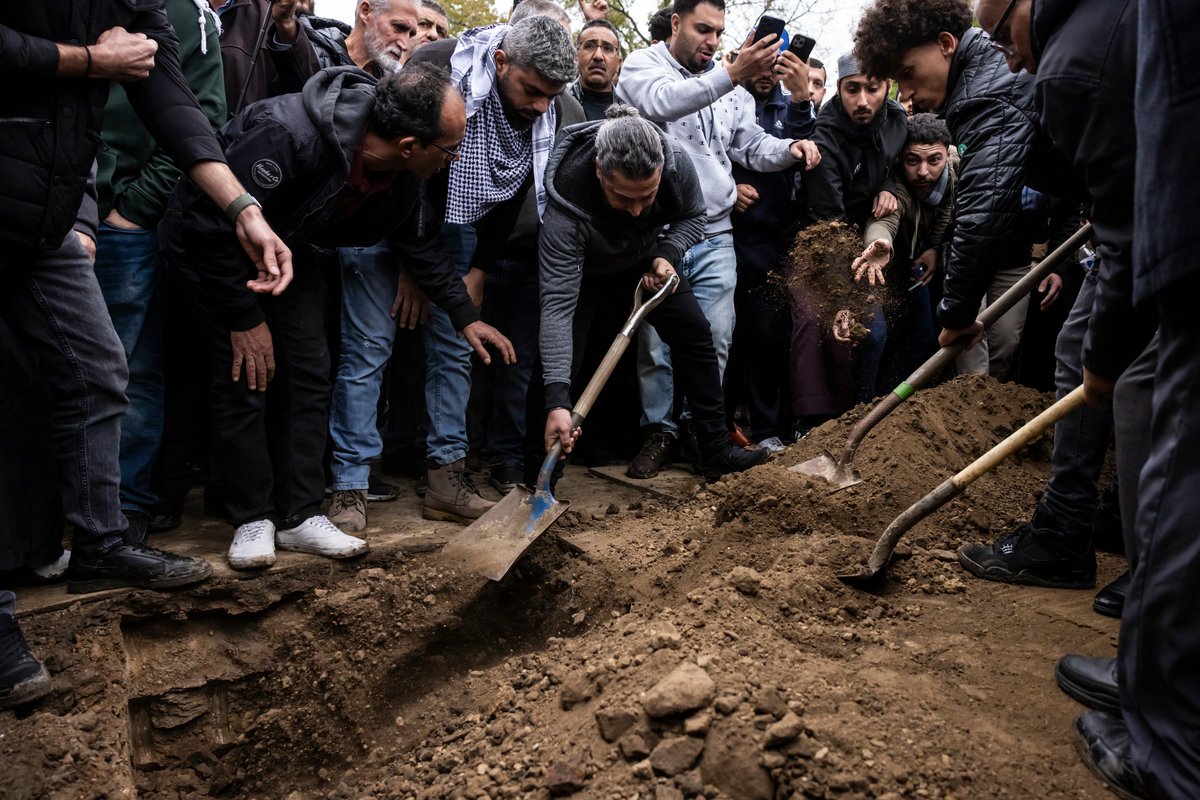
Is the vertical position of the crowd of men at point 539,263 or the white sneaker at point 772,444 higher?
the crowd of men at point 539,263

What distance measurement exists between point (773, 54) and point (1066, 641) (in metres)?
2.95

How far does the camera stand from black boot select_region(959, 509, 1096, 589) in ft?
9.73

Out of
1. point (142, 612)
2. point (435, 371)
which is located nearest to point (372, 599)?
point (142, 612)

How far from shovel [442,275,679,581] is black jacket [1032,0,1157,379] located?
7.04 ft

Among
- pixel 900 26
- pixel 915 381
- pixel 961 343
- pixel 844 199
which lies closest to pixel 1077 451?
pixel 961 343

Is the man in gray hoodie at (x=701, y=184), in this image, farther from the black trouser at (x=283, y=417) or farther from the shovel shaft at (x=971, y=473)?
the shovel shaft at (x=971, y=473)

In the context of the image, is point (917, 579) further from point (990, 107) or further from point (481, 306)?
point (481, 306)

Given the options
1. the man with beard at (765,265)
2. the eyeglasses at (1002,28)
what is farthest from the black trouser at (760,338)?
the eyeglasses at (1002,28)

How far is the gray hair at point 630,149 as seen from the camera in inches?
152

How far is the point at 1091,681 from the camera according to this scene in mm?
2205

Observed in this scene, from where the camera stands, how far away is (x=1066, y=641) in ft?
8.50

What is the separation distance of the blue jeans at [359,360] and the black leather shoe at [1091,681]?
269cm

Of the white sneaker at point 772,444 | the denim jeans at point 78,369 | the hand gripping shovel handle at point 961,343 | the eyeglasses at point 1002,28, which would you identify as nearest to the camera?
the eyeglasses at point 1002,28

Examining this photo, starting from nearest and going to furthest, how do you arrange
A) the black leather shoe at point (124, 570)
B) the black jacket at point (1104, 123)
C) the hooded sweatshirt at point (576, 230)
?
the black jacket at point (1104, 123) → the black leather shoe at point (124, 570) → the hooded sweatshirt at point (576, 230)
